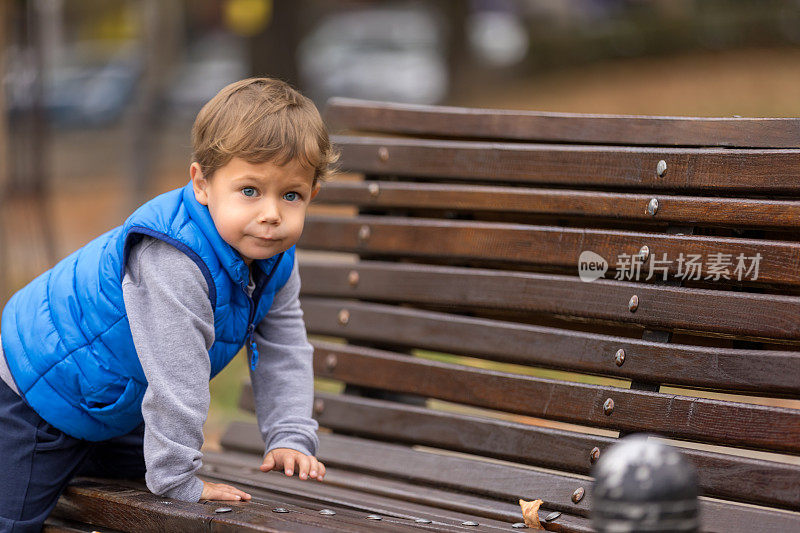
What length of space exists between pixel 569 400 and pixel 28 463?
4.72ft

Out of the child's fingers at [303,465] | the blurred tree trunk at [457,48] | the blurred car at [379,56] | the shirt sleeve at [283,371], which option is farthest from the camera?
the blurred car at [379,56]

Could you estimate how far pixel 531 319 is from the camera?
3.11 meters

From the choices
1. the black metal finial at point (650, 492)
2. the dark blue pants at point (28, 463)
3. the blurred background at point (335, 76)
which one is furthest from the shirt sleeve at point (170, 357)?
the blurred background at point (335, 76)

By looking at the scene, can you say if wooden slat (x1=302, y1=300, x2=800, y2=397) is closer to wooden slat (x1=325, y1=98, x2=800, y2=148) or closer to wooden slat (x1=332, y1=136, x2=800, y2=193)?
wooden slat (x1=332, y1=136, x2=800, y2=193)

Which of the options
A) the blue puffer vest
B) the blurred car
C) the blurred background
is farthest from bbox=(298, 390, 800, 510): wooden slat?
the blurred car

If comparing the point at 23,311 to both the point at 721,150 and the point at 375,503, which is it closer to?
the point at 375,503

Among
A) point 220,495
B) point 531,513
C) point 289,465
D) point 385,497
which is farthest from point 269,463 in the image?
point 531,513

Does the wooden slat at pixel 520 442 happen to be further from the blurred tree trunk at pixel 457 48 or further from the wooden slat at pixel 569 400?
the blurred tree trunk at pixel 457 48

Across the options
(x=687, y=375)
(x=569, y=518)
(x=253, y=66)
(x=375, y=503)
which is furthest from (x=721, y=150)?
(x=253, y=66)

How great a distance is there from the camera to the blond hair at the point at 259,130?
2430 millimetres

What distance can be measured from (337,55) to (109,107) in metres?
5.34

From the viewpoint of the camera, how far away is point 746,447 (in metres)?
2.47

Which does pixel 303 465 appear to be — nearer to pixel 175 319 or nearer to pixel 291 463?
pixel 291 463

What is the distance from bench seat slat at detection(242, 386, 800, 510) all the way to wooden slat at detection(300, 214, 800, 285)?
458mm
